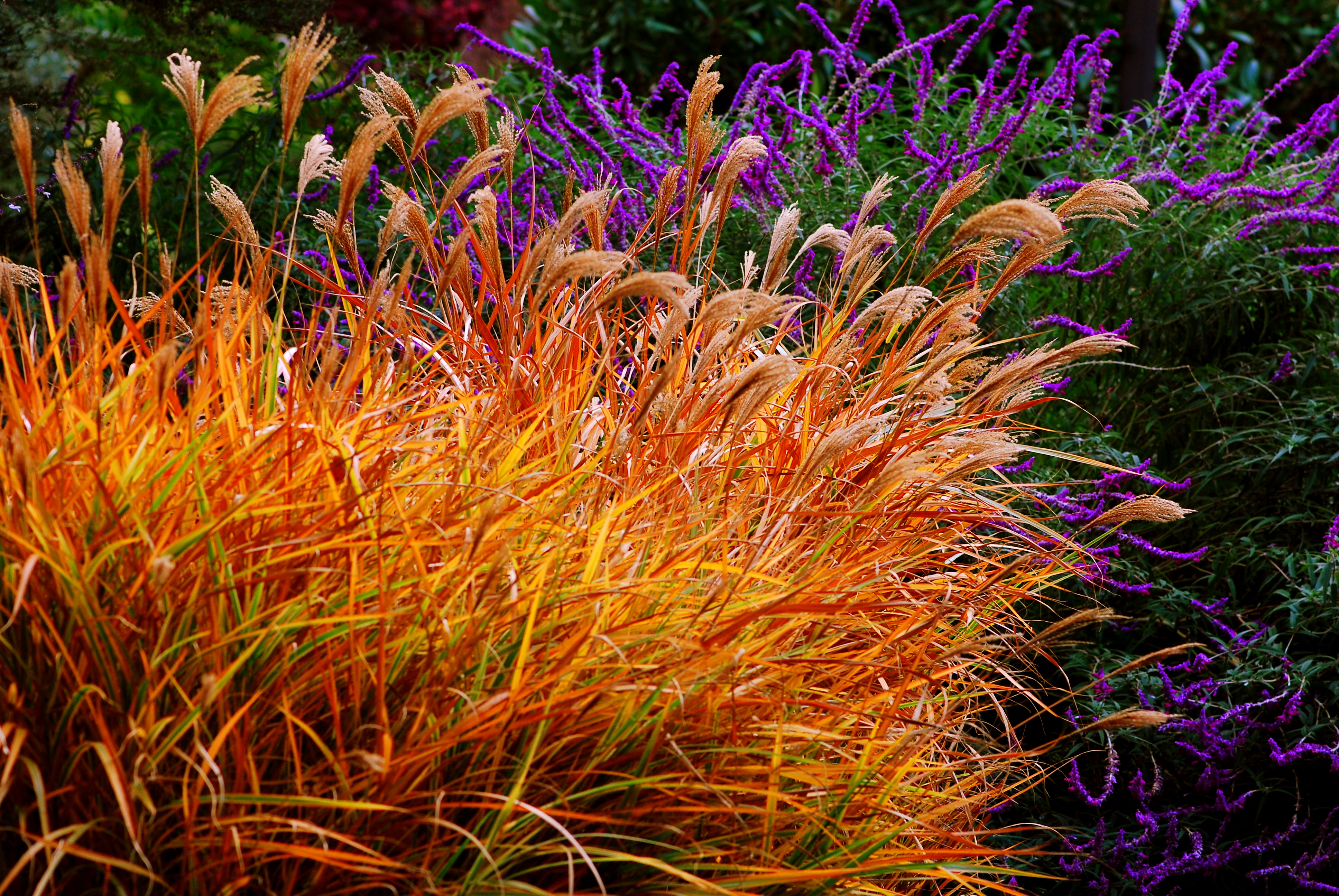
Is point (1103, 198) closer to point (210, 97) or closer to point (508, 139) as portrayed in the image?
point (508, 139)

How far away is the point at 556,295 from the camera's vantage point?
2365 millimetres

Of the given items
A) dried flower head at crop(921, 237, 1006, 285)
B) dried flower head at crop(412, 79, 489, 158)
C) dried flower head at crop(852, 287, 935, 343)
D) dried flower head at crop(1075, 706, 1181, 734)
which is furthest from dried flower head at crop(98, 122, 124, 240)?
dried flower head at crop(1075, 706, 1181, 734)

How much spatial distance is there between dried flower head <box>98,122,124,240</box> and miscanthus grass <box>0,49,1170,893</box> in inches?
1.5

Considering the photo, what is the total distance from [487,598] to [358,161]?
0.62 m

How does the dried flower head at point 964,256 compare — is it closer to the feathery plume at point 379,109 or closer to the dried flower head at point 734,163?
the dried flower head at point 734,163

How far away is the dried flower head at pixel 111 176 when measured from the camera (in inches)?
59.4

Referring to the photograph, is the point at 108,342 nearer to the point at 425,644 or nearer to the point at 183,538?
the point at 183,538

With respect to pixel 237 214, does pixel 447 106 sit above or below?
above

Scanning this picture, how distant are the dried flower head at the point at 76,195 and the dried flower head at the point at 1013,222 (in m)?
1.19

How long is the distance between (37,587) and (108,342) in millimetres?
432

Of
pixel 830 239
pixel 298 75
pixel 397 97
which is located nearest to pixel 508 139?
pixel 397 97

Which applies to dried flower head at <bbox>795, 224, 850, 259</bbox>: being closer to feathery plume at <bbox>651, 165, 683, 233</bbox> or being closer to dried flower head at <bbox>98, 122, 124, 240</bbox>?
feathery plume at <bbox>651, 165, 683, 233</bbox>

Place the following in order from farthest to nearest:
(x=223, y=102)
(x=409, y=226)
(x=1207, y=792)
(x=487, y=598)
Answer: (x=1207, y=792) → (x=409, y=226) → (x=223, y=102) → (x=487, y=598)

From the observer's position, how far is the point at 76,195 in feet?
5.08
